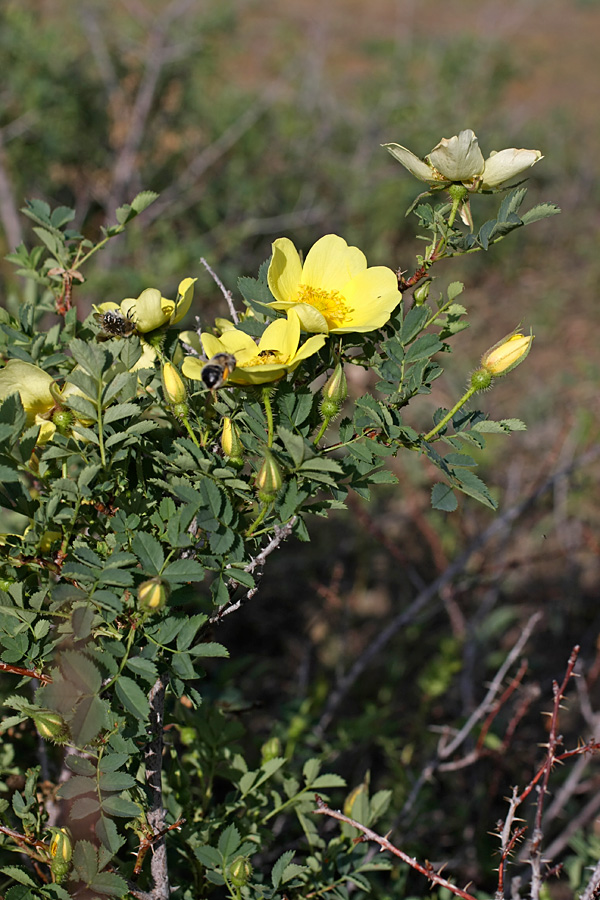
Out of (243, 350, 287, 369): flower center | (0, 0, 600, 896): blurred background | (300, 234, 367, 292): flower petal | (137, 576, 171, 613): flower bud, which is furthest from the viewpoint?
(0, 0, 600, 896): blurred background

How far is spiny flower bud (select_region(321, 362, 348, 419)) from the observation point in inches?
32.9

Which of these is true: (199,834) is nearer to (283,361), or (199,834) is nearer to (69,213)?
(283,361)

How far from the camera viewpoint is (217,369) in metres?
0.78

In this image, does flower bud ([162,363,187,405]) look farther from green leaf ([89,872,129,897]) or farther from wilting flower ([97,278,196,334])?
green leaf ([89,872,129,897])

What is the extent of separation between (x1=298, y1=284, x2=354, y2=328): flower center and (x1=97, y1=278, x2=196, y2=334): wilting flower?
148 mm

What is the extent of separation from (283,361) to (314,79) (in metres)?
4.88

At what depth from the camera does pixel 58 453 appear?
87cm

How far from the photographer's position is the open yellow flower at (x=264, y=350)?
0.79m

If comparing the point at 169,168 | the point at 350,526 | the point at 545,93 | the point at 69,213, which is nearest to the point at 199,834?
the point at 69,213

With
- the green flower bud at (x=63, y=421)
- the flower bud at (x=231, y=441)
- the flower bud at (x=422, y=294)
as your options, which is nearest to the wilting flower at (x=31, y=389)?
the green flower bud at (x=63, y=421)

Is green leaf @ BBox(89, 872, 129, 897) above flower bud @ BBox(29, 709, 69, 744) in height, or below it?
below

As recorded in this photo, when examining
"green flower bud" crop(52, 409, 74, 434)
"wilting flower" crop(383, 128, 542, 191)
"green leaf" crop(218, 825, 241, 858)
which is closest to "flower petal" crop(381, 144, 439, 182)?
"wilting flower" crop(383, 128, 542, 191)

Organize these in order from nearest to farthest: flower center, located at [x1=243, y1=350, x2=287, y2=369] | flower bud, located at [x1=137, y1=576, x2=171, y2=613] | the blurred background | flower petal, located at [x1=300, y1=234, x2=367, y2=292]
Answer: flower bud, located at [x1=137, y1=576, x2=171, y2=613] → flower center, located at [x1=243, y1=350, x2=287, y2=369] → flower petal, located at [x1=300, y1=234, x2=367, y2=292] → the blurred background

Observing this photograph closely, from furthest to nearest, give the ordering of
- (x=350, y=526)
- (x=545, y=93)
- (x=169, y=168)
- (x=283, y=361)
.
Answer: (x=545, y=93), (x=169, y=168), (x=350, y=526), (x=283, y=361)
